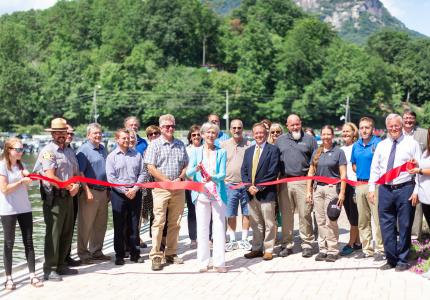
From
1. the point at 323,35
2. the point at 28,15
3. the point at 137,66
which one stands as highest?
the point at 28,15

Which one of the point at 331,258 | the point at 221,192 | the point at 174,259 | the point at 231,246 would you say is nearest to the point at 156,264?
the point at 174,259

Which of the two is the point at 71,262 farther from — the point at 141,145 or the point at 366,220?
the point at 366,220

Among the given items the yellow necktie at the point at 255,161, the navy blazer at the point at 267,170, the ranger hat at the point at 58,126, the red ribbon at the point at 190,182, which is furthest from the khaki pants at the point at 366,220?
the ranger hat at the point at 58,126

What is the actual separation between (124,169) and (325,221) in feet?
10.1

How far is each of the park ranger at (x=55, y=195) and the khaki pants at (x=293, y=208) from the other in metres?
3.21

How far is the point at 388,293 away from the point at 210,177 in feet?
9.05

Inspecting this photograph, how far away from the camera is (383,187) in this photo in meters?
7.66

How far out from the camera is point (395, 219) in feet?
25.1

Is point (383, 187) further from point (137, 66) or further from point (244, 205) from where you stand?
point (137, 66)

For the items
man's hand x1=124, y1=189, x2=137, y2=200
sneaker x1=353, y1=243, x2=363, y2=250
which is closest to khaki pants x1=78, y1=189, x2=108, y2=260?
man's hand x1=124, y1=189, x2=137, y2=200

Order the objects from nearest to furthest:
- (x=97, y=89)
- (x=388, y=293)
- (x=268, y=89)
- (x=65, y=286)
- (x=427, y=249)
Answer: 1. (x=388, y=293)
2. (x=65, y=286)
3. (x=427, y=249)
4. (x=97, y=89)
5. (x=268, y=89)

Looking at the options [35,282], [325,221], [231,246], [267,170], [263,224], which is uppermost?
[267,170]

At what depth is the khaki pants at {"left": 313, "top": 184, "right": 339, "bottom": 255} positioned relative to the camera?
26.9 ft

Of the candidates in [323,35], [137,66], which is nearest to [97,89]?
[137,66]
